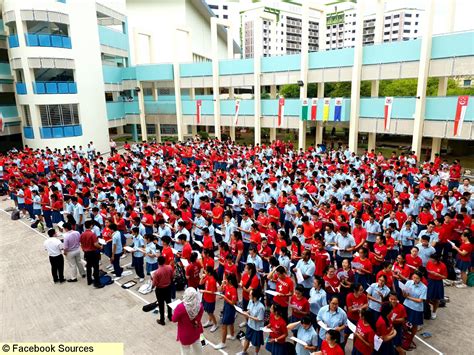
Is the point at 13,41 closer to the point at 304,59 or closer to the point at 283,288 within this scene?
the point at 304,59

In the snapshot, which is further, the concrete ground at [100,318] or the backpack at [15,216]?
the backpack at [15,216]

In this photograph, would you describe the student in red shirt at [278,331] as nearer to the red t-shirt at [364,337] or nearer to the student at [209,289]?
the red t-shirt at [364,337]

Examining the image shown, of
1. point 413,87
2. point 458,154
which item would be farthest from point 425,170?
point 413,87

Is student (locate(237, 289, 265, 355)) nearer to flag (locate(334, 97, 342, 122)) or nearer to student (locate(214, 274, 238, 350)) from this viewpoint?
student (locate(214, 274, 238, 350))

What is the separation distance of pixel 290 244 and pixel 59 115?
2317 cm

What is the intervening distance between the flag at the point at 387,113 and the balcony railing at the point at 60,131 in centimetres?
2134

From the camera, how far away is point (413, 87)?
3316 centimetres

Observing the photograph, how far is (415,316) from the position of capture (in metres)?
6.43

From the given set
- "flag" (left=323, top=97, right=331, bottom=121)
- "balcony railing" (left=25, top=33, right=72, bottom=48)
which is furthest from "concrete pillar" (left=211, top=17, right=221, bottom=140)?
"balcony railing" (left=25, top=33, right=72, bottom=48)

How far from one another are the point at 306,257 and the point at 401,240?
318 centimetres

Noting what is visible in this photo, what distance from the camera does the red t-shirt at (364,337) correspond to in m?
5.28

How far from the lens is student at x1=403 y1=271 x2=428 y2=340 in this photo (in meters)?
6.31

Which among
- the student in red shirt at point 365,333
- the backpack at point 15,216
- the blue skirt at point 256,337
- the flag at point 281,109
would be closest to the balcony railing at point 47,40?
the backpack at point 15,216

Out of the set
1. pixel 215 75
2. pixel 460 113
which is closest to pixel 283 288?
pixel 460 113
